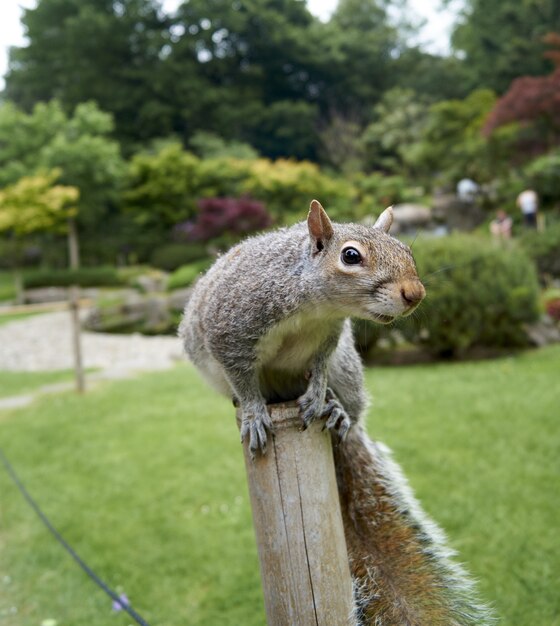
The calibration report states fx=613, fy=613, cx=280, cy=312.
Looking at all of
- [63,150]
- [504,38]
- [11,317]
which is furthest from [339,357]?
[504,38]

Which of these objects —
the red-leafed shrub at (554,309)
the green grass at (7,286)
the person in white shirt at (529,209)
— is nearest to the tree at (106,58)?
the green grass at (7,286)

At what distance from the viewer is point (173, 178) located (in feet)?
58.8

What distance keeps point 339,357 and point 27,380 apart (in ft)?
21.6

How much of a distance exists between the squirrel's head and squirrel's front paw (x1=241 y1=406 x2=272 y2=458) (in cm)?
26

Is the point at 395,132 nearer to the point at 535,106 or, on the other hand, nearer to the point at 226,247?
the point at 226,247

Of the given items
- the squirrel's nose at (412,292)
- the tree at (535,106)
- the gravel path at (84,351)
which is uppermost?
the tree at (535,106)

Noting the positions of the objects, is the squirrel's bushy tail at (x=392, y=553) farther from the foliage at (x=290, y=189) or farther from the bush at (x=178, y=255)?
the bush at (x=178, y=255)

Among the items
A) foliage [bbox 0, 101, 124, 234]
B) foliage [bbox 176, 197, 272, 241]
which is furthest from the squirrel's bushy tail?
foliage [bbox 0, 101, 124, 234]

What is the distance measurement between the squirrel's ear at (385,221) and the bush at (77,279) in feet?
51.6

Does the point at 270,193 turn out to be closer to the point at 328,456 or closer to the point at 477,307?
the point at 477,307

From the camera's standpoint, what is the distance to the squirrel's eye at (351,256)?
1.10 meters

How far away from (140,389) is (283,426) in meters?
4.91

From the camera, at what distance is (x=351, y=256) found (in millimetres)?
1110

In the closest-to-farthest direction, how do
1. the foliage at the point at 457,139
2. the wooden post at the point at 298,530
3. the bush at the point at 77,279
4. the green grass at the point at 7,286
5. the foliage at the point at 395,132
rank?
the wooden post at the point at 298,530 → the foliage at the point at 457,139 → the green grass at the point at 7,286 → the bush at the point at 77,279 → the foliage at the point at 395,132
